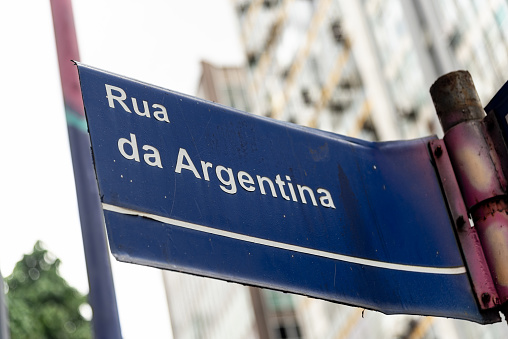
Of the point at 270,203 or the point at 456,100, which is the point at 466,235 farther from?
the point at 270,203

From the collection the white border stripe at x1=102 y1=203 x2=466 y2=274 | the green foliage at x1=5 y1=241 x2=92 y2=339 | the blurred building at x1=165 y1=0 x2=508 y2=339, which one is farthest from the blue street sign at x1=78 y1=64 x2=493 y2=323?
the green foliage at x1=5 y1=241 x2=92 y2=339

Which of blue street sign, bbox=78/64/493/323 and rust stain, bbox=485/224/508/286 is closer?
blue street sign, bbox=78/64/493/323

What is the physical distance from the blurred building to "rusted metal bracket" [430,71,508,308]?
61.9ft

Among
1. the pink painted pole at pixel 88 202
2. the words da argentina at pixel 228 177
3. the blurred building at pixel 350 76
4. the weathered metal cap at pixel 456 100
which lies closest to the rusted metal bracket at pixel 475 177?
the weathered metal cap at pixel 456 100

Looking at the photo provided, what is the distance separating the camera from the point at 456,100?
3.38m

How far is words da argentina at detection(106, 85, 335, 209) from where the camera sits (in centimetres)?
285

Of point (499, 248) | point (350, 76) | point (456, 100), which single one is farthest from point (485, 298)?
point (350, 76)

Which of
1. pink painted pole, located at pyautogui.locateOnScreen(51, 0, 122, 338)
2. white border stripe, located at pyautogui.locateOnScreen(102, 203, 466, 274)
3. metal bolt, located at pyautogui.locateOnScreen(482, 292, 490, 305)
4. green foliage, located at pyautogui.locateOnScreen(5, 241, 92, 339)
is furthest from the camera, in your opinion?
green foliage, located at pyautogui.locateOnScreen(5, 241, 92, 339)

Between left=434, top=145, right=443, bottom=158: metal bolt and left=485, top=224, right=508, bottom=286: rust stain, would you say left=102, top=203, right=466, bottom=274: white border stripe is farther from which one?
left=434, top=145, right=443, bottom=158: metal bolt

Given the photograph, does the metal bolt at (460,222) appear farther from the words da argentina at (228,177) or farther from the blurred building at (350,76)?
the blurred building at (350,76)

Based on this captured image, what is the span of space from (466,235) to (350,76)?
29937 mm

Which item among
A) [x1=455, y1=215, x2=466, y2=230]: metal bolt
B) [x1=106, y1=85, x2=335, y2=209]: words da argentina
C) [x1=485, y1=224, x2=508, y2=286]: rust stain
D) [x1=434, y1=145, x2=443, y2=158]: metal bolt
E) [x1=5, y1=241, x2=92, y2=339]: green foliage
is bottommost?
[x1=485, y1=224, x2=508, y2=286]: rust stain

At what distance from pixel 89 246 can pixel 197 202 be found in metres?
1.18

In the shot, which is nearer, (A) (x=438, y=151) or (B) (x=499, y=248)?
(B) (x=499, y=248)
